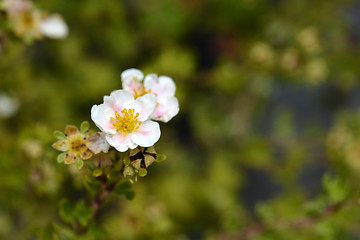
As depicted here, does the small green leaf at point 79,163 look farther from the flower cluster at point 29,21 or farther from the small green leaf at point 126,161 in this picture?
the flower cluster at point 29,21

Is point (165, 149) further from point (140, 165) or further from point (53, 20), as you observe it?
point (140, 165)

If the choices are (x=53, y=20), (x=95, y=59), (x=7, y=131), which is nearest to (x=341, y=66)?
(x=95, y=59)

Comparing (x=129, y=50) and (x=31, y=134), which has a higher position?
(x=129, y=50)

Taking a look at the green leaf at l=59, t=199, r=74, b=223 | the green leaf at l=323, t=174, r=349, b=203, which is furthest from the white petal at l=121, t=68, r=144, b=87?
the green leaf at l=323, t=174, r=349, b=203

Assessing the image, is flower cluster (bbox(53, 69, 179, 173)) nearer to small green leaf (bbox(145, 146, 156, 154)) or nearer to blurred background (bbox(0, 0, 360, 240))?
small green leaf (bbox(145, 146, 156, 154))

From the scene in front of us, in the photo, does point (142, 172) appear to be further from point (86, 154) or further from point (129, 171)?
point (86, 154)
